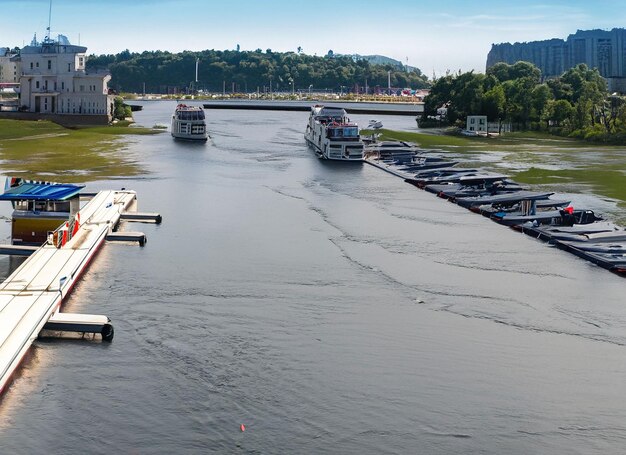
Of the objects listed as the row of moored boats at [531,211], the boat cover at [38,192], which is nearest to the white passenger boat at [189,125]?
the row of moored boats at [531,211]

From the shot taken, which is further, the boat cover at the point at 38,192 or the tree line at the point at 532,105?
the tree line at the point at 532,105

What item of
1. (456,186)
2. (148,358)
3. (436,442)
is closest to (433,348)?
(436,442)

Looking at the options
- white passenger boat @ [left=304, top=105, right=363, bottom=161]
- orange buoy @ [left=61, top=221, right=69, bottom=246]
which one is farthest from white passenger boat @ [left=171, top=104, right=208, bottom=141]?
orange buoy @ [left=61, top=221, right=69, bottom=246]

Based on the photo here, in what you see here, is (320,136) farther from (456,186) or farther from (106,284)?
(106,284)

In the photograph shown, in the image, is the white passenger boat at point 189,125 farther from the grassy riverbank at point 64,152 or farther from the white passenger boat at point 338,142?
the white passenger boat at point 338,142

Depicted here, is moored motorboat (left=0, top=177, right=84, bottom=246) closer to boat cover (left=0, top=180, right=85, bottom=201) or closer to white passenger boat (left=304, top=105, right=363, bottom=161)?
boat cover (left=0, top=180, right=85, bottom=201)

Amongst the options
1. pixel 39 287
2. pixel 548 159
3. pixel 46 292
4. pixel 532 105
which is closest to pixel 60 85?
pixel 548 159
